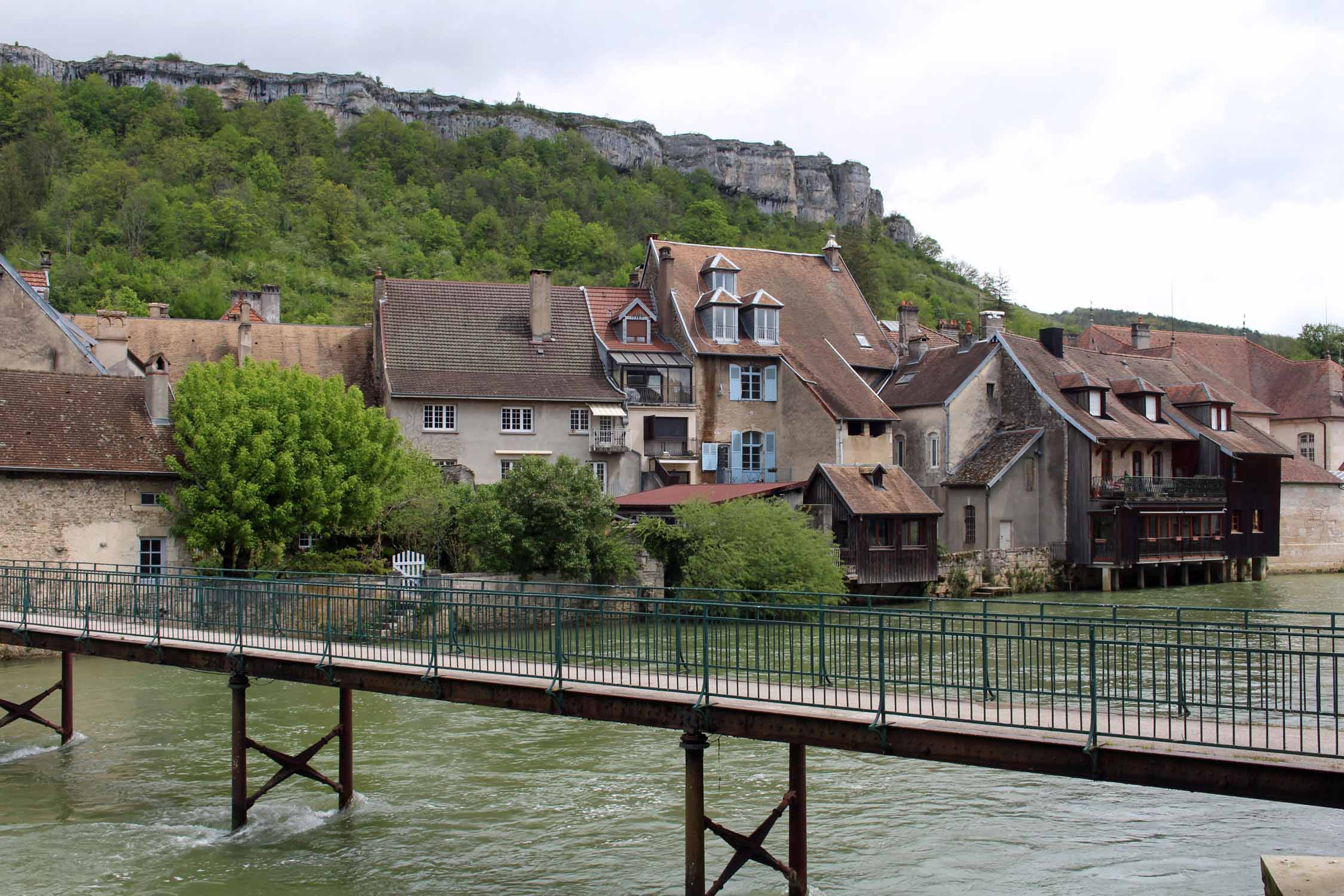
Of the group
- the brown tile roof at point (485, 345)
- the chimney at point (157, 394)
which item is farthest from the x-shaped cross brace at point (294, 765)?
the brown tile roof at point (485, 345)

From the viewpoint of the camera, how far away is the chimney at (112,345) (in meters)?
43.6

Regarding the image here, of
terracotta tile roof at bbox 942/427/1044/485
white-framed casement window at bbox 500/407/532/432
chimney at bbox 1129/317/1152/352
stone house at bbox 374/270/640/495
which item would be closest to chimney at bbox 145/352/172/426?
stone house at bbox 374/270/640/495

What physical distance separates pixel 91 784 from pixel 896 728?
1485 cm

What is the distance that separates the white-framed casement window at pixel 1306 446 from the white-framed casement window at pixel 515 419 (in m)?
44.0

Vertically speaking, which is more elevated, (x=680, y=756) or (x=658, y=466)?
(x=658, y=466)

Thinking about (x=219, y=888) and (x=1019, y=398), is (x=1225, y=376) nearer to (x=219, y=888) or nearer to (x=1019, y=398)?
(x=1019, y=398)

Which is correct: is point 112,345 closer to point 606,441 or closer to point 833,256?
point 606,441

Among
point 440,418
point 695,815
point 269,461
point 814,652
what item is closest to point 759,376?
point 440,418

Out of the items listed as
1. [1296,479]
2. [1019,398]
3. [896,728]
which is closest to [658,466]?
[1019,398]

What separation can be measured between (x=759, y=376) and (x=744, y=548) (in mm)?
14225

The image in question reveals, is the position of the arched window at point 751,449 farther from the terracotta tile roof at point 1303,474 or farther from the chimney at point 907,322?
the terracotta tile roof at point 1303,474

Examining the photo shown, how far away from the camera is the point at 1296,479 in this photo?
58969 mm

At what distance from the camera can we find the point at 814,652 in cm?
1916

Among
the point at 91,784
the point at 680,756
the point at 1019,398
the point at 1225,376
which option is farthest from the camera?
the point at 1225,376
